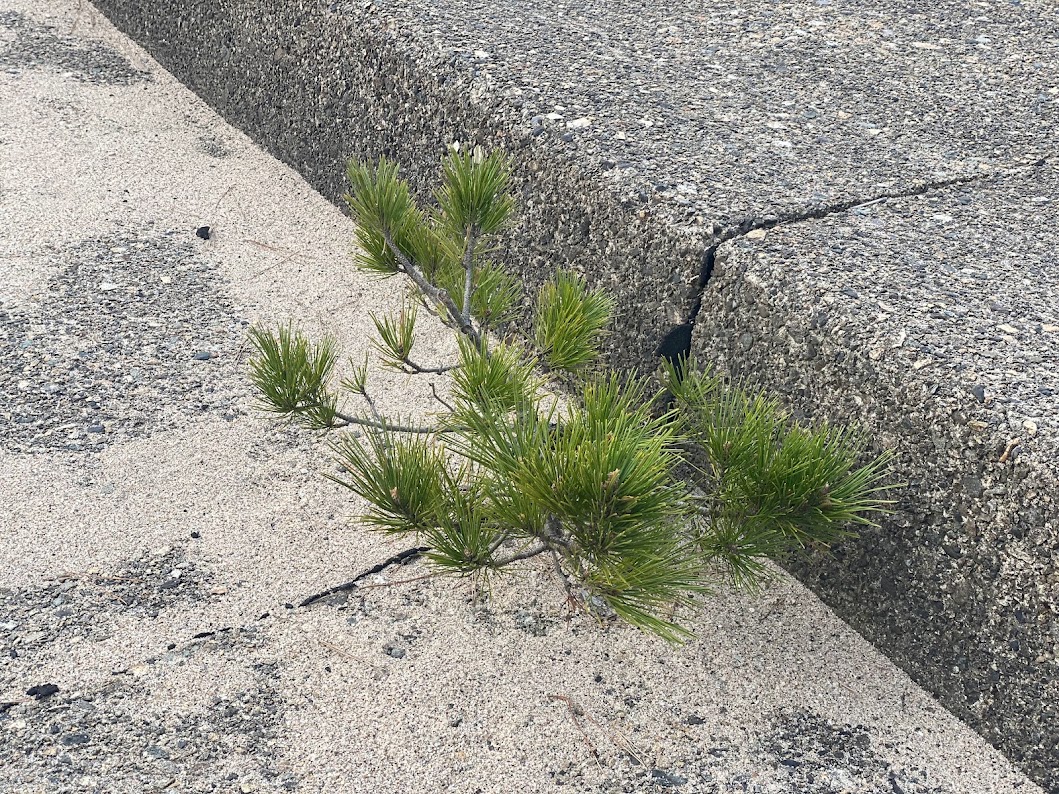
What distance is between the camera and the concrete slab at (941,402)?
46.9 inches

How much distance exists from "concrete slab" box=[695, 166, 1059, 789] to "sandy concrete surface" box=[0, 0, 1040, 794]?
0.26 feet

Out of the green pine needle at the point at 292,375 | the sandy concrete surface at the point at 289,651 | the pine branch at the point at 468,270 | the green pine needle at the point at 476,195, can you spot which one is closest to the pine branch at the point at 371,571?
the sandy concrete surface at the point at 289,651

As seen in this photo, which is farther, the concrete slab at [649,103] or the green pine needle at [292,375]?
the concrete slab at [649,103]

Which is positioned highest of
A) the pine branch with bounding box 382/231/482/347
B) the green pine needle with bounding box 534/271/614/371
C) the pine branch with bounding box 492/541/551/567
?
the green pine needle with bounding box 534/271/614/371

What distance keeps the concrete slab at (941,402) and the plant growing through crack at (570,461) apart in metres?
0.06

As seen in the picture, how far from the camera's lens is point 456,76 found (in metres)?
1.89

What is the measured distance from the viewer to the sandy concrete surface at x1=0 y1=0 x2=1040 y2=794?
122cm

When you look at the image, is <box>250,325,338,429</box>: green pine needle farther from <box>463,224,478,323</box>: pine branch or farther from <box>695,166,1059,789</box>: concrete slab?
<box>695,166,1059,789</box>: concrete slab

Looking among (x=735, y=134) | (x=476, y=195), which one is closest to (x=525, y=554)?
(x=476, y=195)

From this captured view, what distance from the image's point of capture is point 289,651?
4.37 feet

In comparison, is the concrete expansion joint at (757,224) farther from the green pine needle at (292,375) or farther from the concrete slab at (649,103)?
the green pine needle at (292,375)

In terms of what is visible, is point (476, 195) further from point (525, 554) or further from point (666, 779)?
point (666, 779)

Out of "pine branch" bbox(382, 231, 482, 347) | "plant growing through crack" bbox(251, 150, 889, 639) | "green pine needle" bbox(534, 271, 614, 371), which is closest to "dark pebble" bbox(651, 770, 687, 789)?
"plant growing through crack" bbox(251, 150, 889, 639)

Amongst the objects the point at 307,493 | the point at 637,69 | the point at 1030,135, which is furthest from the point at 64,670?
the point at 1030,135
